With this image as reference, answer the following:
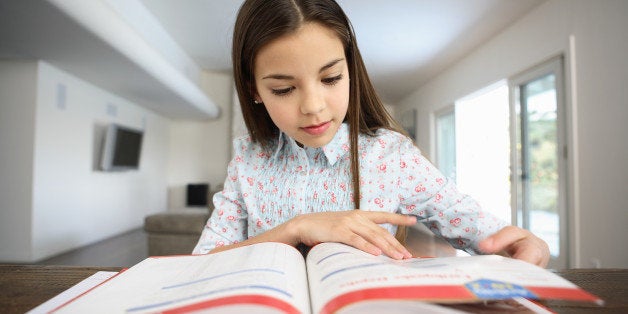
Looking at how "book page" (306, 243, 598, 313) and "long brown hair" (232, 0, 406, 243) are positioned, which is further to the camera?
"long brown hair" (232, 0, 406, 243)

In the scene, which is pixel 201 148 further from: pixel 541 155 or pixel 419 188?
pixel 419 188

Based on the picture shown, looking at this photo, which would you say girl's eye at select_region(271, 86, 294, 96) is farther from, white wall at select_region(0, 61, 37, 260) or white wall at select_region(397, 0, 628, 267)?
white wall at select_region(0, 61, 37, 260)

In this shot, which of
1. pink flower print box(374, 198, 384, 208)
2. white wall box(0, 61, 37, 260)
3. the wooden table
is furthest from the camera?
white wall box(0, 61, 37, 260)

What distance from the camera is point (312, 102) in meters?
0.68

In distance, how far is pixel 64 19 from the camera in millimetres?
2471

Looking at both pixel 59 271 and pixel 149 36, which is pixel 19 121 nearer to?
pixel 149 36

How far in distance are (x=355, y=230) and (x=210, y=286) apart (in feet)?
0.92

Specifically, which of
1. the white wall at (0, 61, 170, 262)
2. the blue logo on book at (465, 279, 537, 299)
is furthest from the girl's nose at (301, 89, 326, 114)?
the white wall at (0, 61, 170, 262)

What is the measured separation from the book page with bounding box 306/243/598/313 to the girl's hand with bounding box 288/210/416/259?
0.43 feet

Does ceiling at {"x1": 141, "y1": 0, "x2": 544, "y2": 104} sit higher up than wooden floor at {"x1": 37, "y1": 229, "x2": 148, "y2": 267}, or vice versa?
ceiling at {"x1": 141, "y1": 0, "x2": 544, "y2": 104}

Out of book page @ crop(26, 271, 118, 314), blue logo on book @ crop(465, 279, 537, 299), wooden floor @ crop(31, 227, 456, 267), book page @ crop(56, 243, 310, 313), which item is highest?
blue logo on book @ crop(465, 279, 537, 299)

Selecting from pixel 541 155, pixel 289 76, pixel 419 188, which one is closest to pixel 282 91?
pixel 289 76

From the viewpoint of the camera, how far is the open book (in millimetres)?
313

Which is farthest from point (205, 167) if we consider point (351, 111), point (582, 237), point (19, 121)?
point (351, 111)
